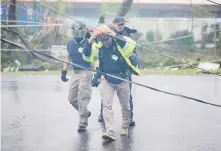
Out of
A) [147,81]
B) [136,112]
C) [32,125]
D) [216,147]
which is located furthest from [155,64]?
[216,147]

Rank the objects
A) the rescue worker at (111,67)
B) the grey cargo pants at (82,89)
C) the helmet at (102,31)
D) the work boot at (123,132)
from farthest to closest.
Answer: the grey cargo pants at (82,89) < the work boot at (123,132) < the rescue worker at (111,67) < the helmet at (102,31)

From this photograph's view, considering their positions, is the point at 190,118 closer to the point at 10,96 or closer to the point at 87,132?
the point at 87,132

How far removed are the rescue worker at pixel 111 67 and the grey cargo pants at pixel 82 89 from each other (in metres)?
0.49

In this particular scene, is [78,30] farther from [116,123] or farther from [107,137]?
[107,137]

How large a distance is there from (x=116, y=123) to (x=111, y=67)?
1.53 m

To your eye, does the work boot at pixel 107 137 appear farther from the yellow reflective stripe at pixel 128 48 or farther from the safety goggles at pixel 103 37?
the safety goggles at pixel 103 37

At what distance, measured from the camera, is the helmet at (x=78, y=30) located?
24.7 ft

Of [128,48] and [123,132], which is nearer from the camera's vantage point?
[128,48]

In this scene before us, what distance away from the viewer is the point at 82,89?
7500 mm

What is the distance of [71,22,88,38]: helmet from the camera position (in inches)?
296

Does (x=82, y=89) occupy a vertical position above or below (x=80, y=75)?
below

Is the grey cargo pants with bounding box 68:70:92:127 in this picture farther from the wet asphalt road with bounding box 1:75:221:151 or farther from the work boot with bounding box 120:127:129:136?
the work boot with bounding box 120:127:129:136

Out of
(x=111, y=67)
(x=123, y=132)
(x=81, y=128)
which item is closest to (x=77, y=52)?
(x=111, y=67)

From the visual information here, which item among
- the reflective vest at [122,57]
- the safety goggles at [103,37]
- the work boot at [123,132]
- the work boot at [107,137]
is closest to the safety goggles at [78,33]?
the reflective vest at [122,57]
